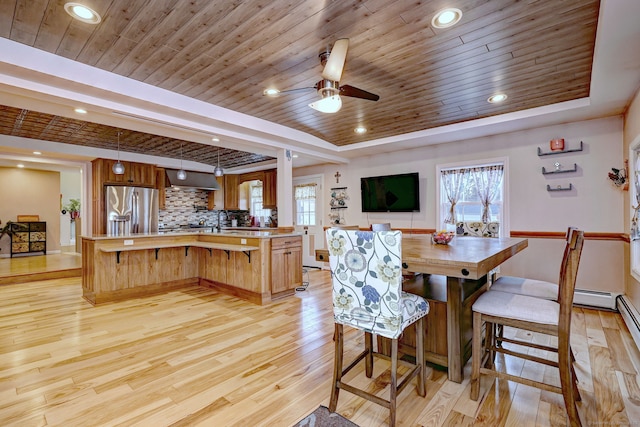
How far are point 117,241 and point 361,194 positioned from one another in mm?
4055

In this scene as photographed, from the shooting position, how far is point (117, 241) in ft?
13.7

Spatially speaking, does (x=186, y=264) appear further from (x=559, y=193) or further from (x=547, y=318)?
(x=559, y=193)

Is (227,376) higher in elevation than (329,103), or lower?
lower

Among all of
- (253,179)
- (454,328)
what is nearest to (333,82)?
(454,328)

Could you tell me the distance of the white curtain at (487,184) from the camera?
4.43 meters

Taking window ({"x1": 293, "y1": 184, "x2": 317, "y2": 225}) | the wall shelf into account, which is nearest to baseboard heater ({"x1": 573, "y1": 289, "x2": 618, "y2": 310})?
the wall shelf

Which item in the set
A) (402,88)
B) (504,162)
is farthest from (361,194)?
(402,88)

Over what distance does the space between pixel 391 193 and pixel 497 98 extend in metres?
2.40

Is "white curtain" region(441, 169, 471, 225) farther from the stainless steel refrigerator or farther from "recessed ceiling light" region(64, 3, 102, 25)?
the stainless steel refrigerator

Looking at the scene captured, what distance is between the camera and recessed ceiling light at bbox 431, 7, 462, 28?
195cm

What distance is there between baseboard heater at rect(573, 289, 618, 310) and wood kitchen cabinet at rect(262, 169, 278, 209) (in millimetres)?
5550

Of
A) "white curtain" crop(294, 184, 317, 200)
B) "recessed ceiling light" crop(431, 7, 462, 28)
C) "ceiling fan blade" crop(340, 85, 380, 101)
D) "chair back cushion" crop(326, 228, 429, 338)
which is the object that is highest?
"recessed ceiling light" crop(431, 7, 462, 28)

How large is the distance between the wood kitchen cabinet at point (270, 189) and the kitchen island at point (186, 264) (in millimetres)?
2419

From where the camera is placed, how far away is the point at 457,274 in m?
1.66
